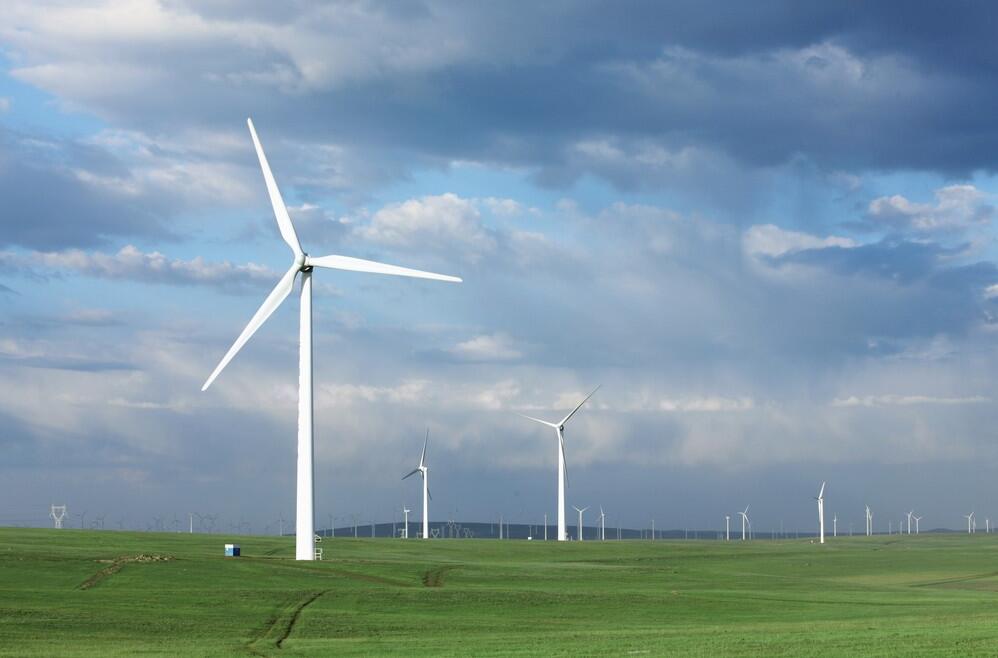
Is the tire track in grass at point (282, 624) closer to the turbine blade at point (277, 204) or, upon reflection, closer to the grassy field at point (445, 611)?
the grassy field at point (445, 611)

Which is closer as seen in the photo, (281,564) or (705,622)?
(705,622)

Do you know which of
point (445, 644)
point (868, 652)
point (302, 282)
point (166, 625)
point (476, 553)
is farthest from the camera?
point (476, 553)

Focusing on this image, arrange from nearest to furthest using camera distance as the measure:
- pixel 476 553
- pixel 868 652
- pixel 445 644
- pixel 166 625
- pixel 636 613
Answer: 1. pixel 868 652
2. pixel 445 644
3. pixel 166 625
4. pixel 636 613
5. pixel 476 553

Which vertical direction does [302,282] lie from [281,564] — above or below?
above

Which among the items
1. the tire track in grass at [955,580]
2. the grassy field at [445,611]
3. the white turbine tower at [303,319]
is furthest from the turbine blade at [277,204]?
the tire track in grass at [955,580]

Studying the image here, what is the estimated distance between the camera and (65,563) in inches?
3061

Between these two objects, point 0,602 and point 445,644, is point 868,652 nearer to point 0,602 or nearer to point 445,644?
point 445,644

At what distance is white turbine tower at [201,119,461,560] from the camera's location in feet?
261

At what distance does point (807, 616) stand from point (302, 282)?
42.3 m

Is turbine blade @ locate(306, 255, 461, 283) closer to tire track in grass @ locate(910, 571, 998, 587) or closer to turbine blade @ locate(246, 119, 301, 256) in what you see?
turbine blade @ locate(246, 119, 301, 256)

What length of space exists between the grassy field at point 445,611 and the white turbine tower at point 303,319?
156 inches

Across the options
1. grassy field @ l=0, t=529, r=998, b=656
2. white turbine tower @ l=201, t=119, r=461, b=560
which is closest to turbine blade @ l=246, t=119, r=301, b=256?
white turbine tower @ l=201, t=119, r=461, b=560

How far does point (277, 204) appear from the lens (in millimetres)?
86500

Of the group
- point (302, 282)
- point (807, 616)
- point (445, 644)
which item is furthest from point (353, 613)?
point (302, 282)
